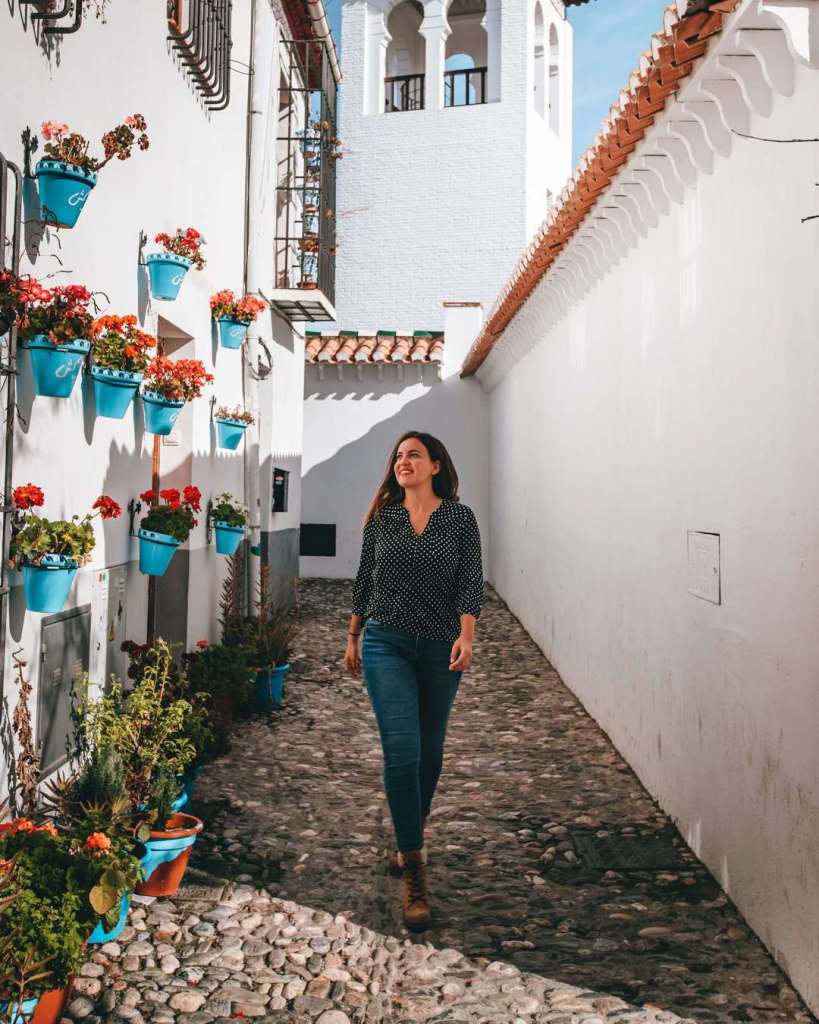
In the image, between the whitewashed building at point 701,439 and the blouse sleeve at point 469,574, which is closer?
the whitewashed building at point 701,439

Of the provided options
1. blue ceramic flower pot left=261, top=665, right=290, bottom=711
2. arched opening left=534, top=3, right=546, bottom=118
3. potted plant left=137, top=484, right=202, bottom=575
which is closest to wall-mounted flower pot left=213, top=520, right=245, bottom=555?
blue ceramic flower pot left=261, top=665, right=290, bottom=711

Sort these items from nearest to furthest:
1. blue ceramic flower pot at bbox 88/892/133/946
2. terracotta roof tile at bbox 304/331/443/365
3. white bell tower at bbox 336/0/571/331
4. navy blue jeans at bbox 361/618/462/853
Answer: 1. blue ceramic flower pot at bbox 88/892/133/946
2. navy blue jeans at bbox 361/618/462/853
3. terracotta roof tile at bbox 304/331/443/365
4. white bell tower at bbox 336/0/571/331

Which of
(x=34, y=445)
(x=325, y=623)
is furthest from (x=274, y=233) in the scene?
(x=34, y=445)

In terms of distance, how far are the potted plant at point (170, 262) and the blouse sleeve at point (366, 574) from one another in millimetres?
2464

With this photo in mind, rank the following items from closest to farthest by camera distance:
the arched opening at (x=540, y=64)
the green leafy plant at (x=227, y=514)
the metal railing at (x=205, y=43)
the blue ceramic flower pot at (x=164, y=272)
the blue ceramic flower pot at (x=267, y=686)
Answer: the blue ceramic flower pot at (x=164, y=272) → the metal railing at (x=205, y=43) → the blue ceramic flower pot at (x=267, y=686) → the green leafy plant at (x=227, y=514) → the arched opening at (x=540, y=64)

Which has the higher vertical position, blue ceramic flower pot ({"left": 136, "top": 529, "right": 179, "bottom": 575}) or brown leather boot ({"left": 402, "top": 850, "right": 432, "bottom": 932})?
blue ceramic flower pot ({"left": 136, "top": 529, "right": 179, "bottom": 575})

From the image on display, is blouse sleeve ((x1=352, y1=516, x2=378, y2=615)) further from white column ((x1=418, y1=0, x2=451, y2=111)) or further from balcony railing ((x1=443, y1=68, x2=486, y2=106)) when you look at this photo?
balcony railing ((x1=443, y1=68, x2=486, y2=106))

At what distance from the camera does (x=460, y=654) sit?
12.8ft

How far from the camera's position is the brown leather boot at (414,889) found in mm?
3734

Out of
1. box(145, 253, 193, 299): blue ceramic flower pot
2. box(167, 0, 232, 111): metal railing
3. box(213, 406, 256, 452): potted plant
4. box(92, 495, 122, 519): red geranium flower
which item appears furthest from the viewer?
box(213, 406, 256, 452): potted plant

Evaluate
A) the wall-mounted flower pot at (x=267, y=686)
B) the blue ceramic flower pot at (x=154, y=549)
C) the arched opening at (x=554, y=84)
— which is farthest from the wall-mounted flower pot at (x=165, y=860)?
the arched opening at (x=554, y=84)

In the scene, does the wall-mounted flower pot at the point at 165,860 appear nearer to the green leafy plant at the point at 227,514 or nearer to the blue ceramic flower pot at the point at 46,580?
the blue ceramic flower pot at the point at 46,580

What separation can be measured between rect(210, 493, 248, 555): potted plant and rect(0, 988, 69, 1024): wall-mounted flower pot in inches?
188

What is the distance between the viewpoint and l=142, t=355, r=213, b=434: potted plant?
5539 millimetres
